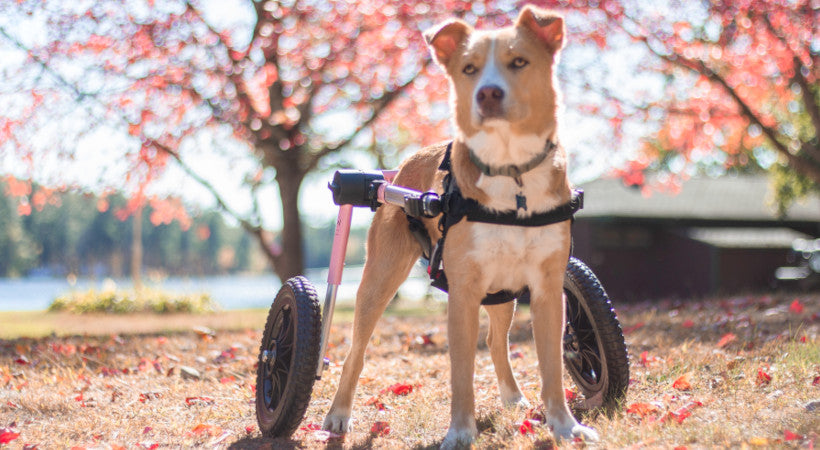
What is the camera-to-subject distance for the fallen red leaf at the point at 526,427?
10.7 feet

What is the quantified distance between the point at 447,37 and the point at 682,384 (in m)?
2.48

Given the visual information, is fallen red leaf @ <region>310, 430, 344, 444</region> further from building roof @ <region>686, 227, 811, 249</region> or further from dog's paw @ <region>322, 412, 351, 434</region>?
building roof @ <region>686, 227, 811, 249</region>

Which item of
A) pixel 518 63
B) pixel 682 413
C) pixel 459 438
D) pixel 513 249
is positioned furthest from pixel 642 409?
pixel 518 63

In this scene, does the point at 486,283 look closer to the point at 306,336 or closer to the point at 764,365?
the point at 306,336

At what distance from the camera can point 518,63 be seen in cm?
287

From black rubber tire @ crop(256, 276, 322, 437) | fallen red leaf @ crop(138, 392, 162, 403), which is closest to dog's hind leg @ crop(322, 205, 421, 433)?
black rubber tire @ crop(256, 276, 322, 437)

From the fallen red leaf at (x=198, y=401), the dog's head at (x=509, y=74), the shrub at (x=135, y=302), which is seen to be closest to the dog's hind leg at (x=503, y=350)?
the dog's head at (x=509, y=74)

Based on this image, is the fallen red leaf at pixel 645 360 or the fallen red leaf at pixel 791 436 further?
the fallen red leaf at pixel 645 360

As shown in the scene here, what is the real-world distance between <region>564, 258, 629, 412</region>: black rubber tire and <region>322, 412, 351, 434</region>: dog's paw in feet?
4.31

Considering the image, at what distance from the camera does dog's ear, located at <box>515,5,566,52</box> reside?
9.66 ft

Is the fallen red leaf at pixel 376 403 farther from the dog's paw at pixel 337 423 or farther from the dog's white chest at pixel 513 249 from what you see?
the dog's white chest at pixel 513 249

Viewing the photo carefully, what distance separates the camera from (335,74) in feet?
37.1

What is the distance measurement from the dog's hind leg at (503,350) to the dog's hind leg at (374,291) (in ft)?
1.93

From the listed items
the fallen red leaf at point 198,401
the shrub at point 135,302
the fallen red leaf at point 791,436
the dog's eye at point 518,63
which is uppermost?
the dog's eye at point 518,63
